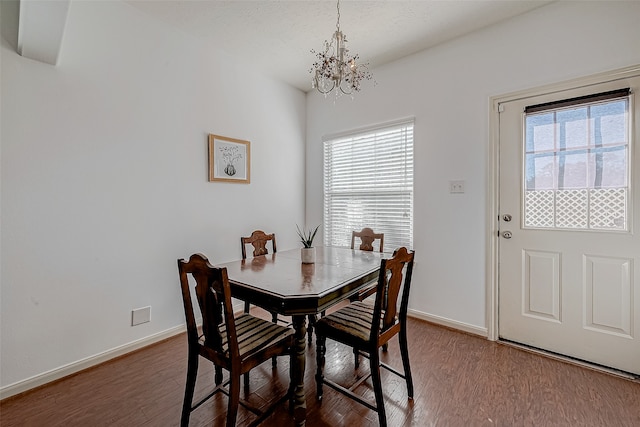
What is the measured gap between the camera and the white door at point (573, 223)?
80.2 inches

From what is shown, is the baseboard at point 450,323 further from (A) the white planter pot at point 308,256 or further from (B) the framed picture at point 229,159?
(B) the framed picture at point 229,159

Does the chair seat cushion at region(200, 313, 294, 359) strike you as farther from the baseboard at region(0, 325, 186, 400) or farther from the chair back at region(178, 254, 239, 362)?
the baseboard at region(0, 325, 186, 400)

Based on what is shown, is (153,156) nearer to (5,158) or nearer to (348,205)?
(5,158)

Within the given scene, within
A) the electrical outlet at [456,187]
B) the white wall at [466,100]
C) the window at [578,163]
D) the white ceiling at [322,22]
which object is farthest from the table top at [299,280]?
the white ceiling at [322,22]

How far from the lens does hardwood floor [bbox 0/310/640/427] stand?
166 cm

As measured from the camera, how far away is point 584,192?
2176 millimetres

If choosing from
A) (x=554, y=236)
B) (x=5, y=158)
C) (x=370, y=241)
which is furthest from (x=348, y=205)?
(x=5, y=158)

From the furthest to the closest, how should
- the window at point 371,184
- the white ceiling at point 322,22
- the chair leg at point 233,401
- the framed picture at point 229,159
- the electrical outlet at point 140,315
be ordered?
the window at point 371,184, the framed picture at point 229,159, the electrical outlet at point 140,315, the white ceiling at point 322,22, the chair leg at point 233,401

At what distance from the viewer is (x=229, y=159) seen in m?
3.07

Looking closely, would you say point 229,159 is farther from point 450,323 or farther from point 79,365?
point 450,323

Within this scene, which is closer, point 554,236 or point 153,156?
point 554,236

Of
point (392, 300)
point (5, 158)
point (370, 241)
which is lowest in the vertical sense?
point (392, 300)

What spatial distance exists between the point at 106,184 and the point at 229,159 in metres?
1.12

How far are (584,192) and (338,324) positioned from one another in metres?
2.06
